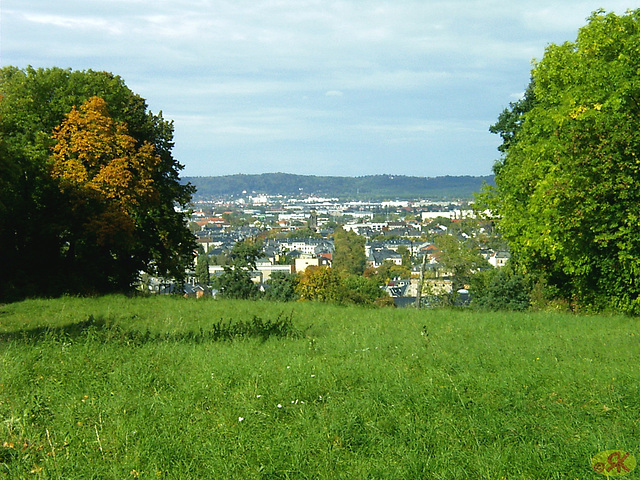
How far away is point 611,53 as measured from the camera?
22922 millimetres

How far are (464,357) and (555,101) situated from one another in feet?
59.0

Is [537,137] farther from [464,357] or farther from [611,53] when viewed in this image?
[464,357]

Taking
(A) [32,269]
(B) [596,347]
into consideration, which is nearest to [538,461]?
(B) [596,347]

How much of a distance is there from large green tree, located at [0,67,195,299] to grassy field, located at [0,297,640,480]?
14.7 m

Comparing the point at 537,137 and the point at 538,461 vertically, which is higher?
the point at 537,137

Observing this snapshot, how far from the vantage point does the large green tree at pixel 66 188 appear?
25.5 meters

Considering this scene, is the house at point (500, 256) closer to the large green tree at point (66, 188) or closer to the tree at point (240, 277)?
the tree at point (240, 277)

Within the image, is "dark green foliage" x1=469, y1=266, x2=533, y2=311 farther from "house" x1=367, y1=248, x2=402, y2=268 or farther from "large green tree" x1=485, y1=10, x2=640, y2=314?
"house" x1=367, y1=248, x2=402, y2=268

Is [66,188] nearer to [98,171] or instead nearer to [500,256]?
[98,171]

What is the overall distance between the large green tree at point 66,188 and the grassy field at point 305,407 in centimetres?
1469

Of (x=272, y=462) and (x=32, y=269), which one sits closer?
(x=272, y=462)

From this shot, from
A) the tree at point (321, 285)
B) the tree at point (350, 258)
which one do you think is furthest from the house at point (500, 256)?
the tree at point (321, 285)

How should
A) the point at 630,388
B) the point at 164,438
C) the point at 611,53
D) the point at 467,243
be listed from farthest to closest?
the point at 467,243 → the point at 611,53 → the point at 630,388 → the point at 164,438

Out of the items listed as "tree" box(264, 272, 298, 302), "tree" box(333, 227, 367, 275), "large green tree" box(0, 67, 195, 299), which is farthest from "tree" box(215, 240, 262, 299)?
"tree" box(333, 227, 367, 275)
